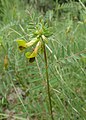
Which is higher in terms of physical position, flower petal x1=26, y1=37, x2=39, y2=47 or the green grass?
flower petal x1=26, y1=37, x2=39, y2=47

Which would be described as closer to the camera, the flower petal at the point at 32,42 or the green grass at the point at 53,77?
the flower petal at the point at 32,42

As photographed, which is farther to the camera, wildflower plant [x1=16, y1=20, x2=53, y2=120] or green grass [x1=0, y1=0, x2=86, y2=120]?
green grass [x1=0, y1=0, x2=86, y2=120]

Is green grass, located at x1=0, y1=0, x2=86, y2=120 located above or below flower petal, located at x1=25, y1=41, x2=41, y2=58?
below

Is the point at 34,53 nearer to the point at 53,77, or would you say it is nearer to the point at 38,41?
the point at 38,41

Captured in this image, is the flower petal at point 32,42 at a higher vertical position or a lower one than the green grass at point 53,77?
higher

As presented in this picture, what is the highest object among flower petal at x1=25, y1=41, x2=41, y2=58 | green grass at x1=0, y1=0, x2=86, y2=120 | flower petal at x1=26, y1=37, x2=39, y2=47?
flower petal at x1=26, y1=37, x2=39, y2=47

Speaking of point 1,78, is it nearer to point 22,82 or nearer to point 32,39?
point 22,82

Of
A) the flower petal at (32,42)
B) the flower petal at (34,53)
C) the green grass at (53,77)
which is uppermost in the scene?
the flower petal at (32,42)

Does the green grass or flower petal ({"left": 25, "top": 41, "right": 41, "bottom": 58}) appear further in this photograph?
the green grass

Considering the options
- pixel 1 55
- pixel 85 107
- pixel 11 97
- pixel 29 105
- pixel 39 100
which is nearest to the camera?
pixel 85 107

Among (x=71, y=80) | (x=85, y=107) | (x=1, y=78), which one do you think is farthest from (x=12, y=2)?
(x=85, y=107)

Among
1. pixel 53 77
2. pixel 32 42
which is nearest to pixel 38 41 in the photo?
pixel 32 42
